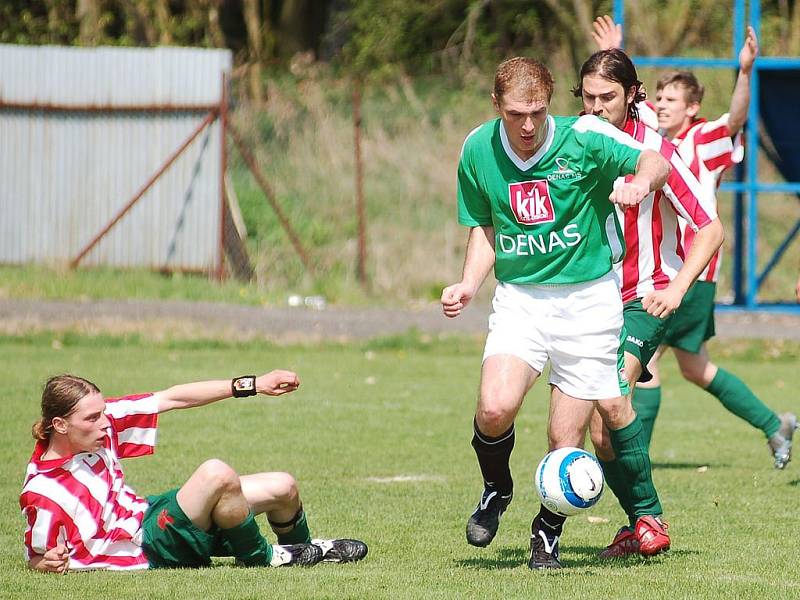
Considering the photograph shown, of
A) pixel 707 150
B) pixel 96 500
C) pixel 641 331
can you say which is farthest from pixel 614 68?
pixel 96 500

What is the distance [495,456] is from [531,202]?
1071mm

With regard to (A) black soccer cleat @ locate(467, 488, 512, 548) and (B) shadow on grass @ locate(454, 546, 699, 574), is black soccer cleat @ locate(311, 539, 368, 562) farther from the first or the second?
(A) black soccer cleat @ locate(467, 488, 512, 548)

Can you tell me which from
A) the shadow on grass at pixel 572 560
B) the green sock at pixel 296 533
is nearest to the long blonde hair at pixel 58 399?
the green sock at pixel 296 533

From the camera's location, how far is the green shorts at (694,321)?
8.52 meters

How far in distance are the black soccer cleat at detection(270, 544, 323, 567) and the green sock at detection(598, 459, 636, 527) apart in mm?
1335

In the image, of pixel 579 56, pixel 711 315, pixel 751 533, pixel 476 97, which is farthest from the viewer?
pixel 579 56

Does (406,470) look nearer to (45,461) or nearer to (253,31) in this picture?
(45,461)

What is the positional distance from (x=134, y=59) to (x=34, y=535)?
13.9 metres

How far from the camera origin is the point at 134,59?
1886 centimetres

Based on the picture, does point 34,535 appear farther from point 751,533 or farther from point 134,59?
point 134,59

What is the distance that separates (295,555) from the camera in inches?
241

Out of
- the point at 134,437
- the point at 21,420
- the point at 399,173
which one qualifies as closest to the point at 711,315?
the point at 134,437

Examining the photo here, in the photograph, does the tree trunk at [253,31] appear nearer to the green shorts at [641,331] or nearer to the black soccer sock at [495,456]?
the green shorts at [641,331]

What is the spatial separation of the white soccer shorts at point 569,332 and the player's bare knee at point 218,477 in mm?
1176
